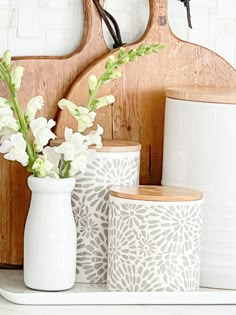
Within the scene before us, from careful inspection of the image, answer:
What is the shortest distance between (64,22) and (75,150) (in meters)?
0.26

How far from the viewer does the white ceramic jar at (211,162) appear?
1.13 m

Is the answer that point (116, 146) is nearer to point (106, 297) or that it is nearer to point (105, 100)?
point (105, 100)

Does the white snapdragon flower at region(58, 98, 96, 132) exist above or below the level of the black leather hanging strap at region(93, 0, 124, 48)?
below

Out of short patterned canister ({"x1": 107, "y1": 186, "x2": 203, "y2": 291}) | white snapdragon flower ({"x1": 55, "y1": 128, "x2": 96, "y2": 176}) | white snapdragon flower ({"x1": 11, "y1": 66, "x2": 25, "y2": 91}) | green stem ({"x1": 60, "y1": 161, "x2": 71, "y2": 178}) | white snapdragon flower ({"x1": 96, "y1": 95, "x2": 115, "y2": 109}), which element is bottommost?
short patterned canister ({"x1": 107, "y1": 186, "x2": 203, "y2": 291})

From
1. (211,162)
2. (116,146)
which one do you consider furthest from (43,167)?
(211,162)

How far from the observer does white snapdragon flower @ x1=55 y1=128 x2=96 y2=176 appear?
42.4 inches

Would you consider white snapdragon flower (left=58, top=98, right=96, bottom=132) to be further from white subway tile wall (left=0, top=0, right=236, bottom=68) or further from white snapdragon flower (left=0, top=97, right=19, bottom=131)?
white subway tile wall (left=0, top=0, right=236, bottom=68)

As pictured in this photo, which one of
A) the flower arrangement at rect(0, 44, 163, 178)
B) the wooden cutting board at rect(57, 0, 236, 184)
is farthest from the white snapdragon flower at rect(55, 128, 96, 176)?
the wooden cutting board at rect(57, 0, 236, 184)

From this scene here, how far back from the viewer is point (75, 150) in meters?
1.09

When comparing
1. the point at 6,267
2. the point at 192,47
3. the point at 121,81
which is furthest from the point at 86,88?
the point at 6,267

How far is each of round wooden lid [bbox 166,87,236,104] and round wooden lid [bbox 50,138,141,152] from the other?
0.09 meters

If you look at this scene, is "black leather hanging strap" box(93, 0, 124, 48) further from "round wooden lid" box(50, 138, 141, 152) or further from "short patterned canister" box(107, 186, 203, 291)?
"short patterned canister" box(107, 186, 203, 291)

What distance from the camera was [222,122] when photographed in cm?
112

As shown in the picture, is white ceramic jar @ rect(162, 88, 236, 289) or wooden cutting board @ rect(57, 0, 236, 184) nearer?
white ceramic jar @ rect(162, 88, 236, 289)
